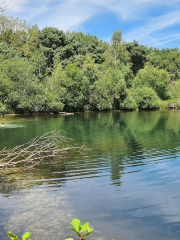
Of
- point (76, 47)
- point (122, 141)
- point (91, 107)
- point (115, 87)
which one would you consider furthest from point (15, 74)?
point (122, 141)

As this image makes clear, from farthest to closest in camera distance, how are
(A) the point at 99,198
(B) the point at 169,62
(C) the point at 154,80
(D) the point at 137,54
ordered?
(B) the point at 169,62
(D) the point at 137,54
(C) the point at 154,80
(A) the point at 99,198

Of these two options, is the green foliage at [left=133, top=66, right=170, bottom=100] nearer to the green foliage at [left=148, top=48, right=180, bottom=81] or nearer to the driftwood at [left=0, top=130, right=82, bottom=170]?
the green foliage at [left=148, top=48, right=180, bottom=81]

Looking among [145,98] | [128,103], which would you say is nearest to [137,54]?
[145,98]

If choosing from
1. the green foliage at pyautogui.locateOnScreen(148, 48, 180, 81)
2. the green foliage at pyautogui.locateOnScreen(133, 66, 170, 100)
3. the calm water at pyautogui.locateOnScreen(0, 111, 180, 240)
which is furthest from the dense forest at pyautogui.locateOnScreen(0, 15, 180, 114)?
the calm water at pyautogui.locateOnScreen(0, 111, 180, 240)

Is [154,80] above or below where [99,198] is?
above

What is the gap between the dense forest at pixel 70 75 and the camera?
48.8 m

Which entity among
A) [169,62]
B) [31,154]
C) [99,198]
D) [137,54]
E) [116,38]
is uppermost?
[116,38]

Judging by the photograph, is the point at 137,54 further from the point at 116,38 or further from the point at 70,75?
the point at 70,75

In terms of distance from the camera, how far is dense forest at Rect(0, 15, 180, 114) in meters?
48.8

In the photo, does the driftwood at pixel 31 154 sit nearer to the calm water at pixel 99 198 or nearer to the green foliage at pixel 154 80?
the calm water at pixel 99 198

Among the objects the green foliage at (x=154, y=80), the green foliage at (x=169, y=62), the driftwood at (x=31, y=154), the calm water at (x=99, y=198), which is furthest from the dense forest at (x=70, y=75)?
the calm water at (x=99, y=198)

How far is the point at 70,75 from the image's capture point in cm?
5519

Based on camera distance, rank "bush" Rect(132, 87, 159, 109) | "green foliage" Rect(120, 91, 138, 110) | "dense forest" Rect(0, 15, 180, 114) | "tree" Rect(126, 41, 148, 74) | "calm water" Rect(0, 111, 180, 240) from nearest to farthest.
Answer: "calm water" Rect(0, 111, 180, 240), "dense forest" Rect(0, 15, 180, 114), "green foliage" Rect(120, 91, 138, 110), "bush" Rect(132, 87, 159, 109), "tree" Rect(126, 41, 148, 74)

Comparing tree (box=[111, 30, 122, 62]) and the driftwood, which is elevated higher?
tree (box=[111, 30, 122, 62])
